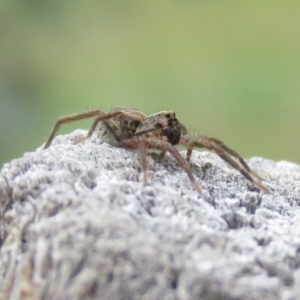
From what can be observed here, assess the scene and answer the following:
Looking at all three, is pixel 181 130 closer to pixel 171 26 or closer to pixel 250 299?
pixel 250 299

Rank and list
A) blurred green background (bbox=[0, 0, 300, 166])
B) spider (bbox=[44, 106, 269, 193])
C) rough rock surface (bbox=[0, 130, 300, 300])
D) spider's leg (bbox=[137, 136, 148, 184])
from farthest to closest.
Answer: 1. blurred green background (bbox=[0, 0, 300, 166])
2. spider (bbox=[44, 106, 269, 193])
3. spider's leg (bbox=[137, 136, 148, 184])
4. rough rock surface (bbox=[0, 130, 300, 300])

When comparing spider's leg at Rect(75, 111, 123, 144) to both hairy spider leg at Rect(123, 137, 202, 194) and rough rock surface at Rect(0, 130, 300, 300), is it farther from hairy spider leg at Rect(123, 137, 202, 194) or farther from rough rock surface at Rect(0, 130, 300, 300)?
rough rock surface at Rect(0, 130, 300, 300)

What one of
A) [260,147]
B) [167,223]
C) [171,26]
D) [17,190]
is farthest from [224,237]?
[171,26]

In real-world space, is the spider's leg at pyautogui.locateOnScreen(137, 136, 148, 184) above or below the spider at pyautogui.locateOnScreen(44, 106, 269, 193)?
below

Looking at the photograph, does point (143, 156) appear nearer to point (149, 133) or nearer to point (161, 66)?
point (149, 133)

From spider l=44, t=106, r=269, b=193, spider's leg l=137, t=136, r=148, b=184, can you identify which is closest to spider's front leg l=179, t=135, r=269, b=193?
spider l=44, t=106, r=269, b=193

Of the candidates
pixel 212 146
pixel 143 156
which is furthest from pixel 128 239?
pixel 212 146

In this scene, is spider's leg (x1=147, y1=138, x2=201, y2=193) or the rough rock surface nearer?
the rough rock surface

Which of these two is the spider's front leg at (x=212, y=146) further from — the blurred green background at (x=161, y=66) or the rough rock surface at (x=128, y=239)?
the blurred green background at (x=161, y=66)
